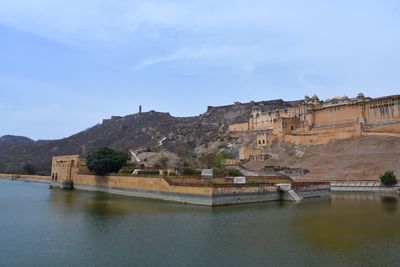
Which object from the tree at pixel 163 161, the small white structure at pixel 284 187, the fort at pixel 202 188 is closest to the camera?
the fort at pixel 202 188

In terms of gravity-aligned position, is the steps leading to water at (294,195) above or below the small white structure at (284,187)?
below

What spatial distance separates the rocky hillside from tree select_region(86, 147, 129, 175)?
46.6 meters

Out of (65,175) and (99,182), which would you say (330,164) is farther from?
(65,175)

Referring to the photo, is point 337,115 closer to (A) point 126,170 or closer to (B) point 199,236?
(A) point 126,170

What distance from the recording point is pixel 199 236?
22016 millimetres

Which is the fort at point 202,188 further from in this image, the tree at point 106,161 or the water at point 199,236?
the water at point 199,236

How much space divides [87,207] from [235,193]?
12195 millimetres

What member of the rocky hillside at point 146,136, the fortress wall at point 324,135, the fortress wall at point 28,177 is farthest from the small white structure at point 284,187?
the rocky hillside at point 146,136

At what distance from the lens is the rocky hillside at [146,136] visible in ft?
377

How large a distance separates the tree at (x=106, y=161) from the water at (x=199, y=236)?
17.1 meters

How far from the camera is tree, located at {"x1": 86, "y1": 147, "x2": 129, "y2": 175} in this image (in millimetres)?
51719

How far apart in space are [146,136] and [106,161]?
81486mm

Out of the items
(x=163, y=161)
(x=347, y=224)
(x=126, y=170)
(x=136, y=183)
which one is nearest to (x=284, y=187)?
(x=136, y=183)

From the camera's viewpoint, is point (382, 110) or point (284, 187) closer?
point (284, 187)
